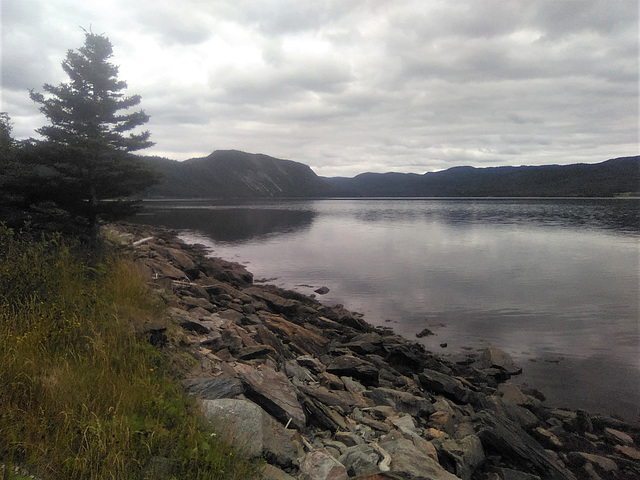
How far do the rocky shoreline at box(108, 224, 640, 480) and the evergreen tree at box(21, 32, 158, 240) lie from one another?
15.1 ft

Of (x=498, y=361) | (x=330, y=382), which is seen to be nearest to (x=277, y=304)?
(x=498, y=361)

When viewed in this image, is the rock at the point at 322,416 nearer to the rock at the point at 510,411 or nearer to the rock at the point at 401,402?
the rock at the point at 401,402

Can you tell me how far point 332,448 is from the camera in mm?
5113

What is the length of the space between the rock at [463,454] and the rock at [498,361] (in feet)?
22.6

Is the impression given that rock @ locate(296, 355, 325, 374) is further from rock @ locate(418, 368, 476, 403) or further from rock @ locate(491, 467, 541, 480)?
rock @ locate(491, 467, 541, 480)

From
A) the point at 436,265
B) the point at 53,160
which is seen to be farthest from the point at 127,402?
the point at 436,265

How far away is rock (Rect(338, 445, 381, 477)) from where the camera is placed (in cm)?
462

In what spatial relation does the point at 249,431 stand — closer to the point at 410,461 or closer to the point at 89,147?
the point at 410,461

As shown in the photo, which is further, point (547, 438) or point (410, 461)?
point (547, 438)

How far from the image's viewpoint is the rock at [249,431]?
13.5ft

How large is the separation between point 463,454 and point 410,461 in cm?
189

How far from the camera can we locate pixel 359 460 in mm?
4766

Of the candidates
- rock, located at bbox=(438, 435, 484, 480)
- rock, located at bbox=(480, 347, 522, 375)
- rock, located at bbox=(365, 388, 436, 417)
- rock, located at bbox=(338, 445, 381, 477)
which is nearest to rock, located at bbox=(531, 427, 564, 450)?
rock, located at bbox=(365, 388, 436, 417)

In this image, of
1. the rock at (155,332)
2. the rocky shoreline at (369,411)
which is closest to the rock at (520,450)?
the rocky shoreline at (369,411)
